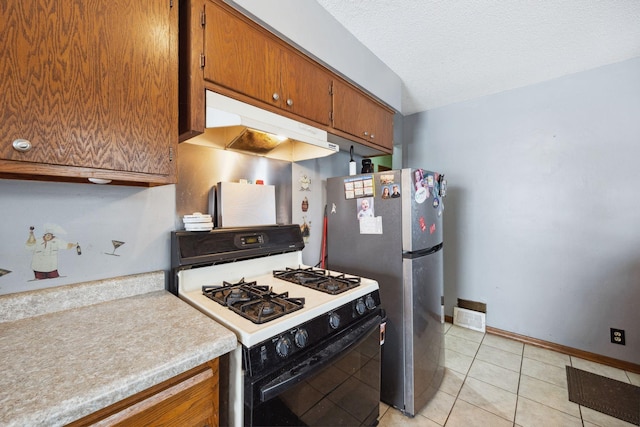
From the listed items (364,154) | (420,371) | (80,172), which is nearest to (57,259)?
(80,172)

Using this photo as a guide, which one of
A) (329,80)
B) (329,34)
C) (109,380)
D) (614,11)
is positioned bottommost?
(109,380)

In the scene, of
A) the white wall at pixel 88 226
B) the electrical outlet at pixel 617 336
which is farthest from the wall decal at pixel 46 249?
the electrical outlet at pixel 617 336

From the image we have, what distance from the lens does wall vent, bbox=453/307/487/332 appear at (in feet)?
9.08

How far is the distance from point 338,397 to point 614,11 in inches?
102

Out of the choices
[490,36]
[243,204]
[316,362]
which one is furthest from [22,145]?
[490,36]

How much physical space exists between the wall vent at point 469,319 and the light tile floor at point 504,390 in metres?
0.19

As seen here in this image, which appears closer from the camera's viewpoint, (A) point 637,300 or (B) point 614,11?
(B) point 614,11

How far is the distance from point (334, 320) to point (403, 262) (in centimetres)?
74

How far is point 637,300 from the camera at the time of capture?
2.10m

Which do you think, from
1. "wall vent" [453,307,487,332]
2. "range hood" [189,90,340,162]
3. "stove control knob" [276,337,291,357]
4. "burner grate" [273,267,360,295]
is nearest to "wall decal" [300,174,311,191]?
"range hood" [189,90,340,162]

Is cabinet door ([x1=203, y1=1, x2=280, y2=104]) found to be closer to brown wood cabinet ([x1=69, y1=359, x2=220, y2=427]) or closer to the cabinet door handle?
the cabinet door handle

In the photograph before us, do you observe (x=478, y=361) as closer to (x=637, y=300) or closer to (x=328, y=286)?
(x=637, y=300)

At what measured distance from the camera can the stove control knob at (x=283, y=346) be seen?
2.93 ft

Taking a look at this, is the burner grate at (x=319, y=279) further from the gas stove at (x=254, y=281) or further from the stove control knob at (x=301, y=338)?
the stove control knob at (x=301, y=338)
